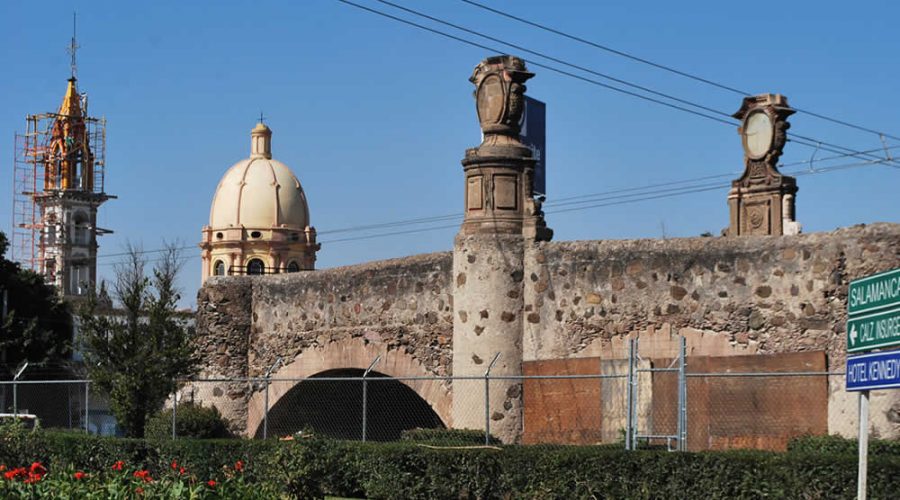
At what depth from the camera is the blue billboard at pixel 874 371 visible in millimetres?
9273

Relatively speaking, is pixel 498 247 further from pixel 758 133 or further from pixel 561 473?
pixel 561 473

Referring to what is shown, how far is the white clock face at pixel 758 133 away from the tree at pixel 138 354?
9900 millimetres

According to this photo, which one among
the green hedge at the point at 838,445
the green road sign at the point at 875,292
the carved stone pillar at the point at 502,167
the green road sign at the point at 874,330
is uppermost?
the carved stone pillar at the point at 502,167

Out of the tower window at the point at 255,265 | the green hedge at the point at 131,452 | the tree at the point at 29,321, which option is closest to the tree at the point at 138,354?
the green hedge at the point at 131,452

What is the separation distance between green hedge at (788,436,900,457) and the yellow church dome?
189 ft

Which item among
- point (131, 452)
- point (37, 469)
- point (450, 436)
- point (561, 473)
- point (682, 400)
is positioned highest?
point (682, 400)

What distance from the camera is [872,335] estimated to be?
31.9 ft

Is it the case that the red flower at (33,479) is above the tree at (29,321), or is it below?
below

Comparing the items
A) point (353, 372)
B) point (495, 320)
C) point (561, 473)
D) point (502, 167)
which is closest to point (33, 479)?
point (561, 473)

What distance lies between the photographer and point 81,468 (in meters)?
21.4

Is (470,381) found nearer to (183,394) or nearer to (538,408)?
(538,408)

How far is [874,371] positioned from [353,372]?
57.8 feet

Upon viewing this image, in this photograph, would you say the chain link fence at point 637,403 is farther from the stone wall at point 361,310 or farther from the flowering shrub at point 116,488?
the flowering shrub at point 116,488

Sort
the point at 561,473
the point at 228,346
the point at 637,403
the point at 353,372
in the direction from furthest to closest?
the point at 228,346, the point at 353,372, the point at 637,403, the point at 561,473
